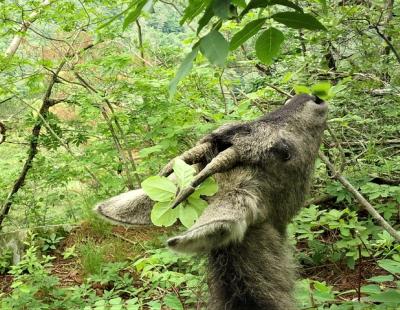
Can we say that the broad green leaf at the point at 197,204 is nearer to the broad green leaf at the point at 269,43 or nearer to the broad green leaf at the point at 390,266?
the broad green leaf at the point at 269,43

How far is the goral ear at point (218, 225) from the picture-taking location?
2.06 m

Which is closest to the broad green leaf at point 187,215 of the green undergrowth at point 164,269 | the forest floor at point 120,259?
the green undergrowth at point 164,269

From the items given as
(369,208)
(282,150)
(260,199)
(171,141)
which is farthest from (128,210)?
(171,141)

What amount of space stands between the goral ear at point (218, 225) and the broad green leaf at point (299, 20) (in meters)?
0.91

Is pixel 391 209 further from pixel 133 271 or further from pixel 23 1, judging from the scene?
pixel 23 1

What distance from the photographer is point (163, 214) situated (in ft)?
7.49

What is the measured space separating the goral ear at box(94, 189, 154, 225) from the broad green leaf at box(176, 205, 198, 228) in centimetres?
61

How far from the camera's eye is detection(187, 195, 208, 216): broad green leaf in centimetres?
242

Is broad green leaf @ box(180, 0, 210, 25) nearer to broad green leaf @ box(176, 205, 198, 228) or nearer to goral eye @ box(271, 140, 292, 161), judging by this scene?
broad green leaf @ box(176, 205, 198, 228)

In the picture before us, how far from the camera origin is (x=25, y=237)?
776 cm

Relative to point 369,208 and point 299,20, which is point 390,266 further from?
point 299,20

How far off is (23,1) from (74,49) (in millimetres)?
1029

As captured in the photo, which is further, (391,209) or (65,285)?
(65,285)

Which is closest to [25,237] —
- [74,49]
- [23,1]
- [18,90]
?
[18,90]
